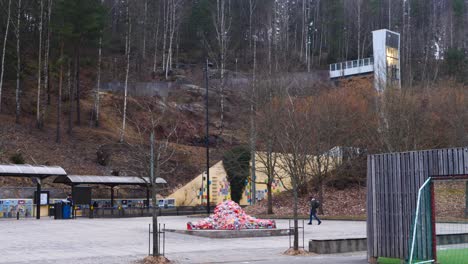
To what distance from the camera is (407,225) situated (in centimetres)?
1541

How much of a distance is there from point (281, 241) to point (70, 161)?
30.3m

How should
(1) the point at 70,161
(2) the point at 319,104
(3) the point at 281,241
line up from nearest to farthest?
(3) the point at 281,241
(2) the point at 319,104
(1) the point at 70,161

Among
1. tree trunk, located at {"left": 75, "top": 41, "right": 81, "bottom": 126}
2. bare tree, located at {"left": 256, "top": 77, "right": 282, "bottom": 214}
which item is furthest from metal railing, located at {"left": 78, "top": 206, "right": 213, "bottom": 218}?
tree trunk, located at {"left": 75, "top": 41, "right": 81, "bottom": 126}

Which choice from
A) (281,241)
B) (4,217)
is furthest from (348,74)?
(281,241)

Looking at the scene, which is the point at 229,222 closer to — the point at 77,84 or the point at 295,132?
the point at 295,132

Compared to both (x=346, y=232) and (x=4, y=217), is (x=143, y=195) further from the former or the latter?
(x=346, y=232)

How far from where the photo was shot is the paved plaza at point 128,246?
18047mm

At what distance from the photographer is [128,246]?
2178cm

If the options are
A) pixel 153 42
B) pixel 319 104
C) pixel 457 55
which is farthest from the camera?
pixel 153 42

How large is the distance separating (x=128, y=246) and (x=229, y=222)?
580 cm

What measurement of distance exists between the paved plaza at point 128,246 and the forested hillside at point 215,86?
3210mm

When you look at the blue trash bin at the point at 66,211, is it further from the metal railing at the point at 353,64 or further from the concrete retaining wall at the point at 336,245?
the metal railing at the point at 353,64

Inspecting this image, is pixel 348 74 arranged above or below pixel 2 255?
above

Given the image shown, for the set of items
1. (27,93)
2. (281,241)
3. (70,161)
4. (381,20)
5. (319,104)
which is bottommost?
(281,241)
